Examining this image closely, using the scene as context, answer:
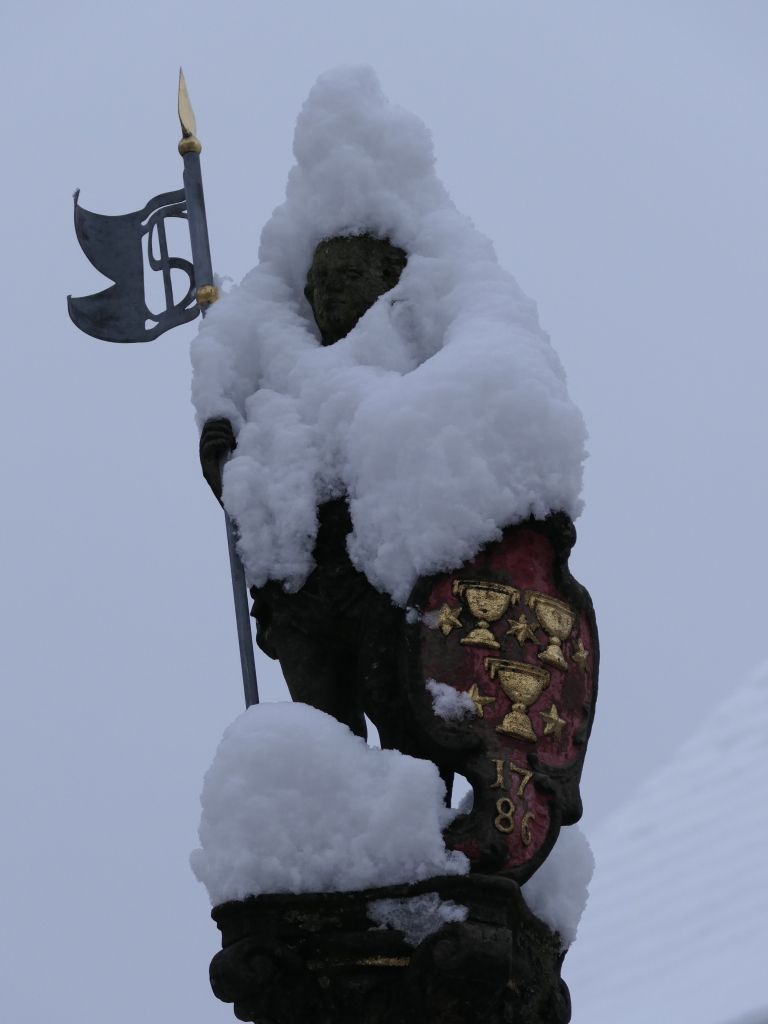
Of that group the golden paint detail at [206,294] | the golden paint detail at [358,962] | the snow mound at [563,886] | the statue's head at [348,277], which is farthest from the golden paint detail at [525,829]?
the golden paint detail at [206,294]

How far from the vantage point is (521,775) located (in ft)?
19.3

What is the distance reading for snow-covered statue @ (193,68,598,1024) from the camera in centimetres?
584

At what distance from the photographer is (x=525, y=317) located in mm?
6805

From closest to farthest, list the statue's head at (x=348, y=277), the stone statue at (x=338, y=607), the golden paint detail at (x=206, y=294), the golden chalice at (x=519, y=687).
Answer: the golden chalice at (x=519, y=687), the stone statue at (x=338, y=607), the statue's head at (x=348, y=277), the golden paint detail at (x=206, y=294)

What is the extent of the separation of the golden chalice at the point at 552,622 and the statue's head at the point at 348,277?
155 cm

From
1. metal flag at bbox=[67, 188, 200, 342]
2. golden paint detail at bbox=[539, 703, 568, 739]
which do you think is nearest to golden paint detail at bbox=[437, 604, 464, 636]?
golden paint detail at bbox=[539, 703, 568, 739]

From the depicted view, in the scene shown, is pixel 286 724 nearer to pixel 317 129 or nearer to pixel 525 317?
pixel 525 317

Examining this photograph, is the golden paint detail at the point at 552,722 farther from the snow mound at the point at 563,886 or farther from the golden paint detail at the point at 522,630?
the snow mound at the point at 563,886

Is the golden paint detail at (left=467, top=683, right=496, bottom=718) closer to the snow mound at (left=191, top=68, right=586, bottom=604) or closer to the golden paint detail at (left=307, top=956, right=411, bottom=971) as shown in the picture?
the snow mound at (left=191, top=68, right=586, bottom=604)

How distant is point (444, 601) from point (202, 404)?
1517 millimetres

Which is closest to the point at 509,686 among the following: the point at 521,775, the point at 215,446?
the point at 521,775

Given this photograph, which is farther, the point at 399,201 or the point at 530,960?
the point at 399,201

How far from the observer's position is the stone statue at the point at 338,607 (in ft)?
21.1

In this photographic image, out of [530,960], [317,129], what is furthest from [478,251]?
[530,960]
